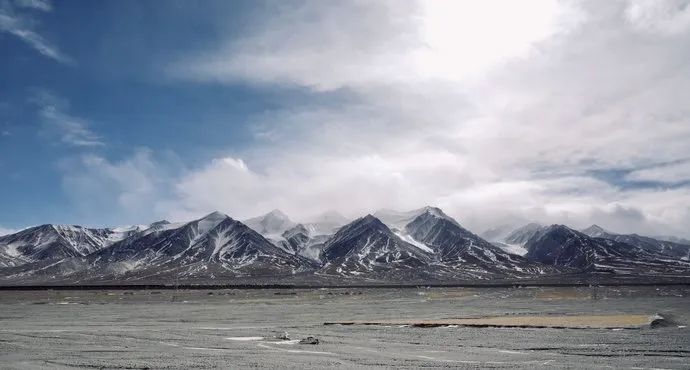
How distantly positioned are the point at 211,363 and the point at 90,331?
2557 cm

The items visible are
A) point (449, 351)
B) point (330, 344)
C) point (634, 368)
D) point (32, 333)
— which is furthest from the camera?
point (32, 333)

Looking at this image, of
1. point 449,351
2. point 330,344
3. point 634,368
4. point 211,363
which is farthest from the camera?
point 330,344

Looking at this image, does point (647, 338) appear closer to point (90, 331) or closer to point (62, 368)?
point (62, 368)

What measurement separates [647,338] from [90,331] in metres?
45.2

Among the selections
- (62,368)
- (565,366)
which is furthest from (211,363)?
(565,366)

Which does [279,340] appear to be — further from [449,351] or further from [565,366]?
[565,366]

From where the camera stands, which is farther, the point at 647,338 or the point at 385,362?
the point at 647,338

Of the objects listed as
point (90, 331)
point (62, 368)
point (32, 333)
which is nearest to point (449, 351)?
point (62, 368)

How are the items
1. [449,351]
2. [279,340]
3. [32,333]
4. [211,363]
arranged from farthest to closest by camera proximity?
1. [32,333]
2. [279,340]
3. [449,351]
4. [211,363]

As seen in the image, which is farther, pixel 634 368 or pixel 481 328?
pixel 481 328

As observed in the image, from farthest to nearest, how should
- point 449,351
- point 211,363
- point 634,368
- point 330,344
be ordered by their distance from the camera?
1. point 330,344
2. point 449,351
3. point 211,363
4. point 634,368

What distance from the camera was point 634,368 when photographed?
84.5 ft

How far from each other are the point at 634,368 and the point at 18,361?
3192cm

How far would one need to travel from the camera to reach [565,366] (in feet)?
86.5
